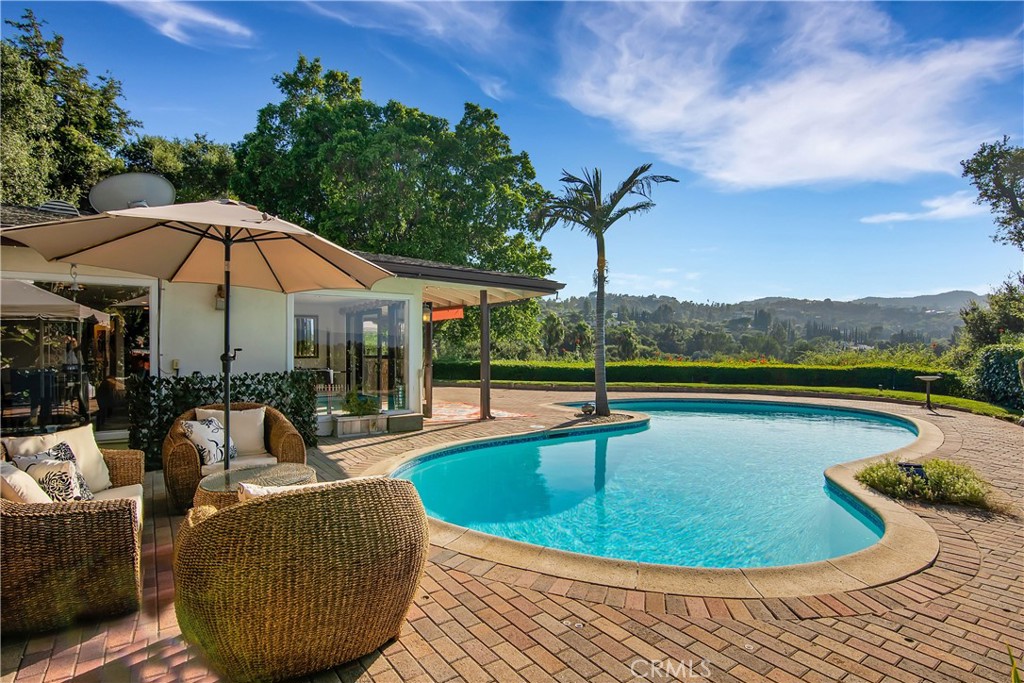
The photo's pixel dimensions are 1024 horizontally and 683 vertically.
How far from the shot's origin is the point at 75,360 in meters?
6.67

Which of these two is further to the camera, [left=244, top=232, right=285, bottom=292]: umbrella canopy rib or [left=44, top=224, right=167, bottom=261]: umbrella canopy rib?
[left=244, top=232, right=285, bottom=292]: umbrella canopy rib

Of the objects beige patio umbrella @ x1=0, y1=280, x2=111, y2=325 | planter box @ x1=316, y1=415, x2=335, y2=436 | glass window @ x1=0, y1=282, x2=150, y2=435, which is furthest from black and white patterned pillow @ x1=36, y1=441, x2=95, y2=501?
planter box @ x1=316, y1=415, x2=335, y2=436

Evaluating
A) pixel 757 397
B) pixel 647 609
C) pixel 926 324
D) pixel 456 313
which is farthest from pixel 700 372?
pixel 926 324

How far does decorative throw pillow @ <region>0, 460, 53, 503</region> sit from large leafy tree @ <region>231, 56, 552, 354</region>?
14125 mm

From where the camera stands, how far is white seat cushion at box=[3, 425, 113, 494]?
139 inches

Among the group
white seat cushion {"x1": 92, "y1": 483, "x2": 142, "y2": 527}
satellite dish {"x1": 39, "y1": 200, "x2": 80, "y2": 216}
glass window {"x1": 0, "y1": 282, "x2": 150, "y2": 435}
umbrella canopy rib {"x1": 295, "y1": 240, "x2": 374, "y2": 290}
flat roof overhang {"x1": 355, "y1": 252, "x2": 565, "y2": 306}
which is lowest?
white seat cushion {"x1": 92, "y1": 483, "x2": 142, "y2": 527}

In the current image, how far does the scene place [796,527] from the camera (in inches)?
221

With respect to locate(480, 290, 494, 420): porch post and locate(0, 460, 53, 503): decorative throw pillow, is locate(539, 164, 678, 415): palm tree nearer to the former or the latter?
locate(480, 290, 494, 420): porch post

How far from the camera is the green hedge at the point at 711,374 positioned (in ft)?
58.7

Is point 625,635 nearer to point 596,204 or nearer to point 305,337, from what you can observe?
point 305,337

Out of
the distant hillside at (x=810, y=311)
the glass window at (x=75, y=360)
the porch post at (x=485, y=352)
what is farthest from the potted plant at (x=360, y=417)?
the distant hillside at (x=810, y=311)

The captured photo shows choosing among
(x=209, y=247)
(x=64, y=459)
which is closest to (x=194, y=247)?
(x=209, y=247)

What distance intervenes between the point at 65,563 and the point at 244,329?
5.61 m

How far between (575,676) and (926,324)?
91888mm
